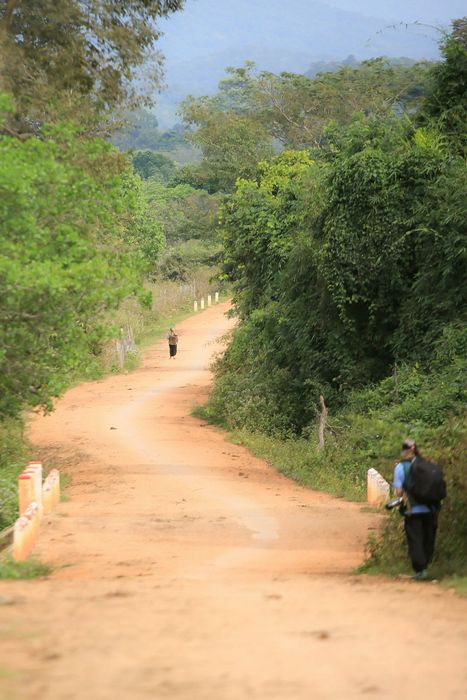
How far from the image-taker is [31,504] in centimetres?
1562

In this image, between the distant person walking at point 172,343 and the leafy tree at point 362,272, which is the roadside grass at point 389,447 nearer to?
the leafy tree at point 362,272

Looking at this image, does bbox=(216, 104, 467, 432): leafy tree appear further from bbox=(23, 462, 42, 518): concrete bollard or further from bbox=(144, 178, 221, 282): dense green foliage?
bbox=(144, 178, 221, 282): dense green foliage

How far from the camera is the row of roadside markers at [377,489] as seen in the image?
19364mm

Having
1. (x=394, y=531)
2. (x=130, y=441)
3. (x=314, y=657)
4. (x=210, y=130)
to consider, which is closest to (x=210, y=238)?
(x=210, y=130)

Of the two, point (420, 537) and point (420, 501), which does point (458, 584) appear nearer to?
point (420, 537)

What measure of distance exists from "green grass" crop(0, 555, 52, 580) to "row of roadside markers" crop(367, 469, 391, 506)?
7.38 metres

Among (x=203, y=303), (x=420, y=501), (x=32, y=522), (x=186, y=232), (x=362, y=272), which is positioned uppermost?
(x=186, y=232)

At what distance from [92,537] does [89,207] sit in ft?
22.1

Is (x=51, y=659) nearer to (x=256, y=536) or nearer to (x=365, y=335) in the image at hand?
(x=256, y=536)

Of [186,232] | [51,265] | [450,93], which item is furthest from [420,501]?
[186,232]

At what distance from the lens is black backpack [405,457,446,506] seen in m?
12.4

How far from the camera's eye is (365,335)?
27.5m

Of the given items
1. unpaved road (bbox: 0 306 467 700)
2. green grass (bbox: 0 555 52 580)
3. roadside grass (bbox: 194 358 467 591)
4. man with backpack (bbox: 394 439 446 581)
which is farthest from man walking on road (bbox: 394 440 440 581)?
green grass (bbox: 0 555 52 580)

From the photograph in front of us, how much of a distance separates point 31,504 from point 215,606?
6.42 meters
